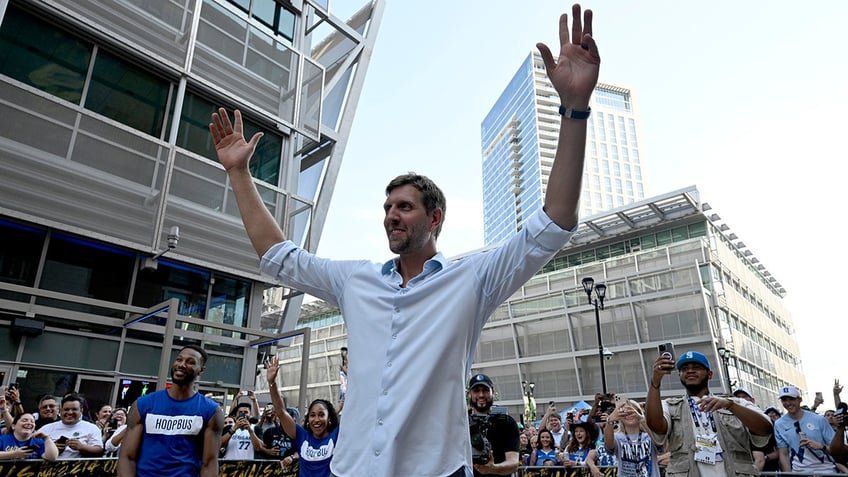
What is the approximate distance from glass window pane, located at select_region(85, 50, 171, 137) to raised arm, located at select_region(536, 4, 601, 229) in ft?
48.7

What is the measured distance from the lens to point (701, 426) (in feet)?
15.9

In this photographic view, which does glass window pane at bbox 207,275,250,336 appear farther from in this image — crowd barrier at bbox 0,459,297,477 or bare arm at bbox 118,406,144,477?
bare arm at bbox 118,406,144,477

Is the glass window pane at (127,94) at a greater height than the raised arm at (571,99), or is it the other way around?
the glass window pane at (127,94)

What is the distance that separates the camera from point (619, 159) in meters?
115

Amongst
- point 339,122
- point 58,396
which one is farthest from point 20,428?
point 339,122

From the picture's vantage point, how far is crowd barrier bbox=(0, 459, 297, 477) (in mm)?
6477

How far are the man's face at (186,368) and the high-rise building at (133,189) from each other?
5509mm

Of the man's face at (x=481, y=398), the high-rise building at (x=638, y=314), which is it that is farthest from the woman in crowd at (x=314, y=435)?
the high-rise building at (x=638, y=314)

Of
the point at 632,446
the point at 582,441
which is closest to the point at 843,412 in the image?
the point at 632,446

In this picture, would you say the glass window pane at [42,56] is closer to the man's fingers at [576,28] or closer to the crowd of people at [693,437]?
the crowd of people at [693,437]

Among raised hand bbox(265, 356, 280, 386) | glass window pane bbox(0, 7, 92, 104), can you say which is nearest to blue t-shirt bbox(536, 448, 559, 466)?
raised hand bbox(265, 356, 280, 386)

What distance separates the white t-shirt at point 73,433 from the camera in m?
7.15

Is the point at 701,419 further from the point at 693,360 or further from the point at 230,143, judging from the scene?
the point at 230,143

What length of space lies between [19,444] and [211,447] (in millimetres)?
3443
